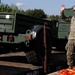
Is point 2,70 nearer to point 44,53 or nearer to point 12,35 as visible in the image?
point 12,35

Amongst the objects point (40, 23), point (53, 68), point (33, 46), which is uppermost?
point (40, 23)

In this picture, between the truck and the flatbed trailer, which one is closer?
the flatbed trailer

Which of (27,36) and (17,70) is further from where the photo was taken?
(27,36)

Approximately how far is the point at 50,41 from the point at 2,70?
8.21 feet

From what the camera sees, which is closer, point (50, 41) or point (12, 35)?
point (12, 35)

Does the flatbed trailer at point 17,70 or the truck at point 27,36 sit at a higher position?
the truck at point 27,36

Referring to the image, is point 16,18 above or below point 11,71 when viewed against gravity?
above

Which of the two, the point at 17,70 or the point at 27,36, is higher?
the point at 27,36

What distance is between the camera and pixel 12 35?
8820 mm

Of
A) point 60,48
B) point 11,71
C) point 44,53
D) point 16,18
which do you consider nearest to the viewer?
point 11,71

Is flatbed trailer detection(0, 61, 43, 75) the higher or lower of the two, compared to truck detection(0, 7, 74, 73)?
lower

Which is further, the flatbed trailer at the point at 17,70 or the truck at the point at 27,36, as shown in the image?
the truck at the point at 27,36

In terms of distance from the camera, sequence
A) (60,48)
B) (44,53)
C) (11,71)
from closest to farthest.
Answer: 1. (11,71)
2. (44,53)
3. (60,48)

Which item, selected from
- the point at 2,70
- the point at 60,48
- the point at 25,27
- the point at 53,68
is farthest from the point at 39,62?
the point at 60,48
